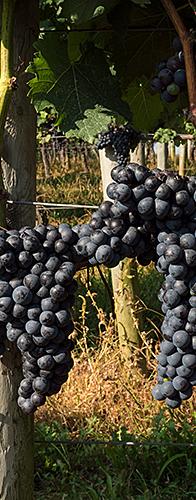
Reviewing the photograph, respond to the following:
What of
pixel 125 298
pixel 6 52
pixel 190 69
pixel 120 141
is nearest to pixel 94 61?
pixel 6 52

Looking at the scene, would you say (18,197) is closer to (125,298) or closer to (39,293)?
(39,293)

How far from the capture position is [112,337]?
358 centimetres

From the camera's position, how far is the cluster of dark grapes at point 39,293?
1040 millimetres

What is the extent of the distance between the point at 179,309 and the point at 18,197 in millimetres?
419

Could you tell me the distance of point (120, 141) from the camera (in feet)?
9.65

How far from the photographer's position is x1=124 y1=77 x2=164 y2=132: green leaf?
4.49 feet

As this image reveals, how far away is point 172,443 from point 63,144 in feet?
33.8

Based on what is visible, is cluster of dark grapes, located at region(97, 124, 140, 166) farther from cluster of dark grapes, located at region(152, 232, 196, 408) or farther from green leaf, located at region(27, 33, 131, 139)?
cluster of dark grapes, located at region(152, 232, 196, 408)

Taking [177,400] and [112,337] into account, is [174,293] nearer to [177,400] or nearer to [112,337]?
[177,400]

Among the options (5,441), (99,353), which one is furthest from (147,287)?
(5,441)

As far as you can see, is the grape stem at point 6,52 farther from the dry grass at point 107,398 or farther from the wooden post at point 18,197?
the dry grass at point 107,398

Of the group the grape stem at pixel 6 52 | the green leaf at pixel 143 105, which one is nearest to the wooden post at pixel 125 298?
the green leaf at pixel 143 105

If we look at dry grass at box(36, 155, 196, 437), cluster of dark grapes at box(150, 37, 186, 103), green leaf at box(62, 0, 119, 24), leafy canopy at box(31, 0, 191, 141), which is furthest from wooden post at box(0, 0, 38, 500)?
dry grass at box(36, 155, 196, 437)

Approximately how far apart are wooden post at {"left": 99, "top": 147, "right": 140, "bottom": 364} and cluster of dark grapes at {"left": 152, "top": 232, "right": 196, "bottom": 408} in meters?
2.10
